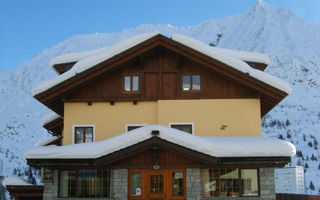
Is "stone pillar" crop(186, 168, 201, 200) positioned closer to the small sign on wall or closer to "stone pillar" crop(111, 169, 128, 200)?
"stone pillar" crop(111, 169, 128, 200)

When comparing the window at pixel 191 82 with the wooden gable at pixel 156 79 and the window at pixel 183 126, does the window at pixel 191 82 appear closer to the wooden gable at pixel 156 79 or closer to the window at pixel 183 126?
the wooden gable at pixel 156 79

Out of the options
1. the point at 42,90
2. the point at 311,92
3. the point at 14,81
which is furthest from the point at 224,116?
the point at 14,81

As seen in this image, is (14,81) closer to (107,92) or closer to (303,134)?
(303,134)

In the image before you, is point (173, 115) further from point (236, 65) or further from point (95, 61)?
point (95, 61)

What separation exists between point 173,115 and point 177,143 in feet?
8.98

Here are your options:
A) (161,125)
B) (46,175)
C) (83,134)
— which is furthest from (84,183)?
(161,125)

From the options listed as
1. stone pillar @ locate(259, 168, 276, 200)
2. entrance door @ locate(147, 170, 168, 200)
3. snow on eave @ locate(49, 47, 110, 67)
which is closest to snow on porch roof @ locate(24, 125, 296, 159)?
stone pillar @ locate(259, 168, 276, 200)

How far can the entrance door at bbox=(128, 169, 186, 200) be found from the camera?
1622cm

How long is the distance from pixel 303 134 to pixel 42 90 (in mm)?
53811

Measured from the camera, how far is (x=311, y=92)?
95688 mm

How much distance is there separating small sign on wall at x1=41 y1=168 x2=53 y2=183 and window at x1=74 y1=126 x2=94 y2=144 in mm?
1832

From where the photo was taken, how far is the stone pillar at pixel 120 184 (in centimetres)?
1617

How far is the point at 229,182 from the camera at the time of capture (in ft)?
54.3

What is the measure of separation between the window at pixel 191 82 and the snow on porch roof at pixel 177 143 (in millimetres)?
2808
